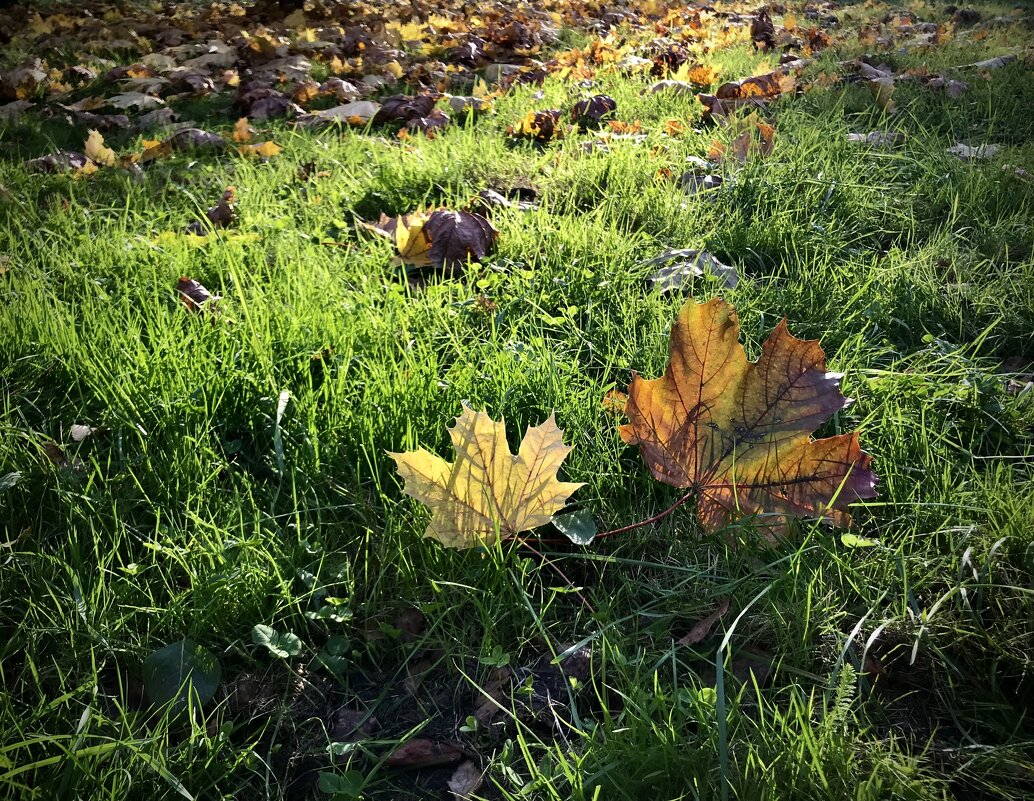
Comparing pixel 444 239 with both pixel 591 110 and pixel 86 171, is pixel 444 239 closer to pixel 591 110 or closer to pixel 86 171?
pixel 591 110

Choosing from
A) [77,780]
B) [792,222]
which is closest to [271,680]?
[77,780]

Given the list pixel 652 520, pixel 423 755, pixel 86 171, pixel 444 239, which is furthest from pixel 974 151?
pixel 86 171

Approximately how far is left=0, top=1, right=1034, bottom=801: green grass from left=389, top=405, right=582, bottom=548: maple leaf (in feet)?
0.23

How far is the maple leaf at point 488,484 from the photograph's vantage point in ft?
3.85

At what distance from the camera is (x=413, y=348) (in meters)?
1.74

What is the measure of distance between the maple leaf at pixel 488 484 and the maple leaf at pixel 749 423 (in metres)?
0.22

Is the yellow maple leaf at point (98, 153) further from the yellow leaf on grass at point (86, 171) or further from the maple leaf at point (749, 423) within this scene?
the maple leaf at point (749, 423)

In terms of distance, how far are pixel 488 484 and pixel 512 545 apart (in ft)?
0.38

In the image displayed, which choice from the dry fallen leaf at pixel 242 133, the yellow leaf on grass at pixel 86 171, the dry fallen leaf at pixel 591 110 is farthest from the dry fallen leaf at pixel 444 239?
the dry fallen leaf at pixel 242 133

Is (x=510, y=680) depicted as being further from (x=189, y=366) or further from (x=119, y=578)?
(x=189, y=366)

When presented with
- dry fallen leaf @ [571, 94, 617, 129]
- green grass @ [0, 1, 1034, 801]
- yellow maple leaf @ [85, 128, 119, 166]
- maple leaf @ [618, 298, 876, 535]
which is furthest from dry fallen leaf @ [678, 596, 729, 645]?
yellow maple leaf @ [85, 128, 119, 166]

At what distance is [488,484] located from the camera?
1206 millimetres

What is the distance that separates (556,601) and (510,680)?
0.17 meters

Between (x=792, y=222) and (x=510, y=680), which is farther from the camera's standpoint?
(x=792, y=222)
